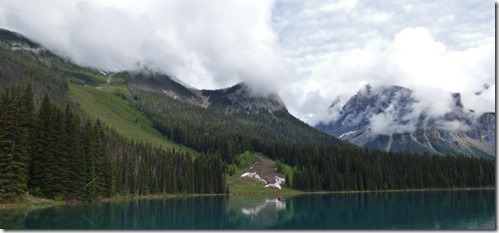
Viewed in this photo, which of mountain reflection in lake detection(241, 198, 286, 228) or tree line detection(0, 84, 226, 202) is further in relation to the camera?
tree line detection(0, 84, 226, 202)

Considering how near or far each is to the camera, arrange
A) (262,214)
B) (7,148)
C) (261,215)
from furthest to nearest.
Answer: (262,214) < (261,215) < (7,148)

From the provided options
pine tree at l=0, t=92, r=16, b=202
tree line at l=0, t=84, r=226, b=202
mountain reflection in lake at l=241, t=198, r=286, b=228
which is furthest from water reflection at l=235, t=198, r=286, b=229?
pine tree at l=0, t=92, r=16, b=202

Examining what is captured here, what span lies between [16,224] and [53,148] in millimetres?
38973

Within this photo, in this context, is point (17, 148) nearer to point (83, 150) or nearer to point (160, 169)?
point (83, 150)

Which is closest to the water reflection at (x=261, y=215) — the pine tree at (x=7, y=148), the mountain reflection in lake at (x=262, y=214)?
the mountain reflection in lake at (x=262, y=214)

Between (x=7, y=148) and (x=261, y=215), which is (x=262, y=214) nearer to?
(x=261, y=215)

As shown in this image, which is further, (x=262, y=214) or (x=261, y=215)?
(x=262, y=214)

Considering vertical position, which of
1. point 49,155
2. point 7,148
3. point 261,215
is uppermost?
point 7,148

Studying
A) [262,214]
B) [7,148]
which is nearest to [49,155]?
[7,148]

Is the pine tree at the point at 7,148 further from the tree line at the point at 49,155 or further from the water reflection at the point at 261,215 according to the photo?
the water reflection at the point at 261,215

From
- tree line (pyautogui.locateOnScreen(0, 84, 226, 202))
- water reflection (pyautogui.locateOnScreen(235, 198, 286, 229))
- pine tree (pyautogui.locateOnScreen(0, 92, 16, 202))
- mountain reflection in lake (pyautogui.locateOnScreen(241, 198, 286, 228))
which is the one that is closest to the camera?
water reflection (pyautogui.locateOnScreen(235, 198, 286, 229))

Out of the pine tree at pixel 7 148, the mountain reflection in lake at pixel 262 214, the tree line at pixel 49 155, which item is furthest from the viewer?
the tree line at pixel 49 155

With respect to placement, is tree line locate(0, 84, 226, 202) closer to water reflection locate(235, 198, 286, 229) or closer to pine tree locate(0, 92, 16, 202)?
pine tree locate(0, 92, 16, 202)

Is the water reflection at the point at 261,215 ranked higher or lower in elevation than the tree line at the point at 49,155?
lower
